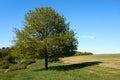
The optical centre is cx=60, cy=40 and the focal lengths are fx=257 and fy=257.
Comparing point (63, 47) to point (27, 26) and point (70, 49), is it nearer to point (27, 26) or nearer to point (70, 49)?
point (70, 49)

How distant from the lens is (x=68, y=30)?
4541 cm

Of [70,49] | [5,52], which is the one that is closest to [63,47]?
[70,49]

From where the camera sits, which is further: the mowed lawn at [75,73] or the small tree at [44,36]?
the small tree at [44,36]

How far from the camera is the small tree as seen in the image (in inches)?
1672

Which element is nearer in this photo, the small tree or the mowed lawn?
the mowed lawn

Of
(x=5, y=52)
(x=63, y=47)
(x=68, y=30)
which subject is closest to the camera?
(x=63, y=47)

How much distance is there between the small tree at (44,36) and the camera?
42469 millimetres

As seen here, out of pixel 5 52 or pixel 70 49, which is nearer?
pixel 70 49

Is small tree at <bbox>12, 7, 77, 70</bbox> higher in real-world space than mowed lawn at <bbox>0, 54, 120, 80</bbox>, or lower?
higher

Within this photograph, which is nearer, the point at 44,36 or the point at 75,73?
the point at 75,73

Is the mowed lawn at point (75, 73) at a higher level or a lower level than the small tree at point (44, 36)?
lower

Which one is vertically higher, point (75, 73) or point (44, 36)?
point (44, 36)

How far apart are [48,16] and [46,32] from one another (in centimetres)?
275

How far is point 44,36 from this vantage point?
143 feet
